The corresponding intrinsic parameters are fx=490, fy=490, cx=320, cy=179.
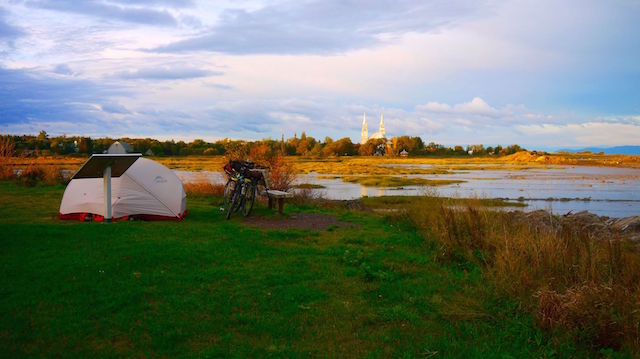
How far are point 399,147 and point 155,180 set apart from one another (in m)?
145

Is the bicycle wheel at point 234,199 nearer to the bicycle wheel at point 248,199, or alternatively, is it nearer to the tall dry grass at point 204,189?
the bicycle wheel at point 248,199

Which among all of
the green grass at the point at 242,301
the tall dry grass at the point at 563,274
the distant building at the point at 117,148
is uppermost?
the distant building at the point at 117,148

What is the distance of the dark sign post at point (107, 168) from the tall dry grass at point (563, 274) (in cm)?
845

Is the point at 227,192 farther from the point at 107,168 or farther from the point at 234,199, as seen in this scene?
the point at 107,168

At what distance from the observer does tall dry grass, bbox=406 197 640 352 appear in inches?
206

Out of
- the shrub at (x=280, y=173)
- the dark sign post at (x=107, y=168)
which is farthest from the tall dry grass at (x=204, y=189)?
the dark sign post at (x=107, y=168)

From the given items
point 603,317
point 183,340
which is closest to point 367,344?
point 183,340

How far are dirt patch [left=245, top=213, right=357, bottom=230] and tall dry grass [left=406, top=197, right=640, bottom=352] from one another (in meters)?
4.14

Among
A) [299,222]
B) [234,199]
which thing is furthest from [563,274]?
[234,199]

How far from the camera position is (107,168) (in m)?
12.9

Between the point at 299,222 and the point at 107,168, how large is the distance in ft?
17.7

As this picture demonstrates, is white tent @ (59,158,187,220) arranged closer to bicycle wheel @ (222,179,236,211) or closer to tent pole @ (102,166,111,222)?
tent pole @ (102,166,111,222)

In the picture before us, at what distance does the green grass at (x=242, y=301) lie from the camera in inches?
201

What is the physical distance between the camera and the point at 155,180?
47.6ft
